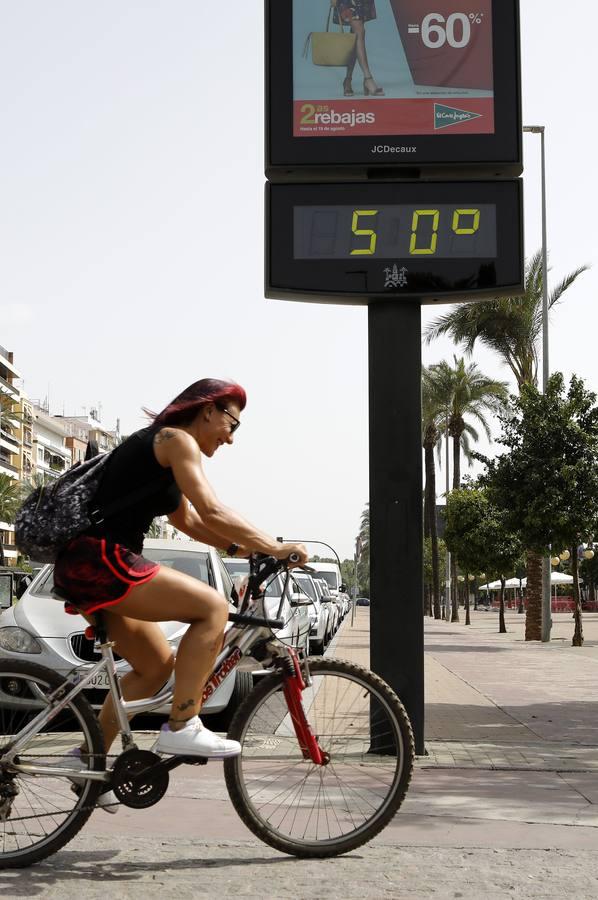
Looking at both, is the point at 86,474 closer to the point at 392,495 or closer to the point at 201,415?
the point at 201,415

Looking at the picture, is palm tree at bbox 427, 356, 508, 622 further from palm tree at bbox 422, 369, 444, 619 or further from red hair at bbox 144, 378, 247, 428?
red hair at bbox 144, 378, 247, 428

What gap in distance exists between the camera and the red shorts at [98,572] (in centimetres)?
434

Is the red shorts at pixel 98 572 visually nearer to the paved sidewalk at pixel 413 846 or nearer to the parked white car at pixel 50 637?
the paved sidewalk at pixel 413 846

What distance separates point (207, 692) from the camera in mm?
4465

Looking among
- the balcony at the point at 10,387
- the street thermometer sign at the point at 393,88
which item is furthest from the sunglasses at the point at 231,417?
the balcony at the point at 10,387

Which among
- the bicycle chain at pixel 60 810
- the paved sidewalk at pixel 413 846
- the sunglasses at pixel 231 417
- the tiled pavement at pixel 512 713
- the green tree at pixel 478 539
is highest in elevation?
the green tree at pixel 478 539

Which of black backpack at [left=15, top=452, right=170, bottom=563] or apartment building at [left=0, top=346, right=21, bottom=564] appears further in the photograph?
apartment building at [left=0, top=346, right=21, bottom=564]

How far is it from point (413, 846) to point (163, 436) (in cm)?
194

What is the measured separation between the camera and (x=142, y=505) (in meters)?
4.45

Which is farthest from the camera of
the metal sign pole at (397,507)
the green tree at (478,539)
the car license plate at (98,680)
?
the green tree at (478,539)

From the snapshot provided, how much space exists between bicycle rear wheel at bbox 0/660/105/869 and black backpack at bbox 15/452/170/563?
0.45 metres

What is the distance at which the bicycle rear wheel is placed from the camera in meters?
4.42

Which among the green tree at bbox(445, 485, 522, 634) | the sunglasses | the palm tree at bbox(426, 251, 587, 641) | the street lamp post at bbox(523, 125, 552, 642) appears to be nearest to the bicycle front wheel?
the sunglasses

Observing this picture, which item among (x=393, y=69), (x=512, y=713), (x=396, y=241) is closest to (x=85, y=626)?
(x=396, y=241)
